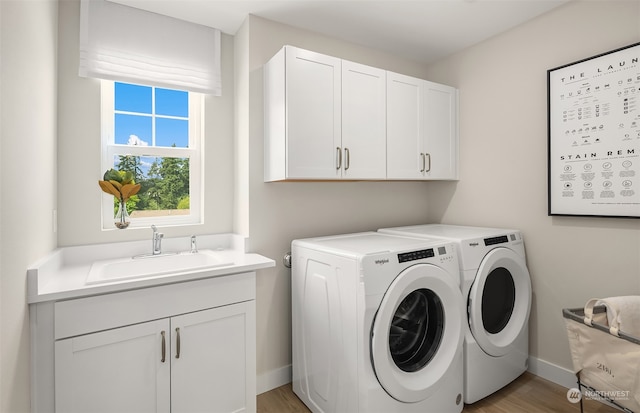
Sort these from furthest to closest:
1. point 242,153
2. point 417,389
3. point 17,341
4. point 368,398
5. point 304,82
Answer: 1. point 242,153
2. point 304,82
3. point 417,389
4. point 368,398
5. point 17,341

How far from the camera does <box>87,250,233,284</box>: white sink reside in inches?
70.2

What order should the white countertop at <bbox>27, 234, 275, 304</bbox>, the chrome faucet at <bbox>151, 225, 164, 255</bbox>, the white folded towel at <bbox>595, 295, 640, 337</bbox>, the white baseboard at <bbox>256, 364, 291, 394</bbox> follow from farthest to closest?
the white baseboard at <bbox>256, 364, 291, 394</bbox>, the chrome faucet at <bbox>151, 225, 164, 255</bbox>, the white folded towel at <bbox>595, 295, 640, 337</bbox>, the white countertop at <bbox>27, 234, 275, 304</bbox>

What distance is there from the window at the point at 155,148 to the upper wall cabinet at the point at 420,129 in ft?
4.61

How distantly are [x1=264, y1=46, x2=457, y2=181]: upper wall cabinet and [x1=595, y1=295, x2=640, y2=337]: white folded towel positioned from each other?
136 centimetres

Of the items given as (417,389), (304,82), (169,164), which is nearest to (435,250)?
(417,389)

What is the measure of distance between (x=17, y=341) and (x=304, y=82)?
1790 millimetres

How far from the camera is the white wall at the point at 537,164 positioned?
1968 millimetres

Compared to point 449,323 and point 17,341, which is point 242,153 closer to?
point 17,341

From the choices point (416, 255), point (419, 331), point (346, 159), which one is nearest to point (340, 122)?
point (346, 159)

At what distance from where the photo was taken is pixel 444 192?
118 inches

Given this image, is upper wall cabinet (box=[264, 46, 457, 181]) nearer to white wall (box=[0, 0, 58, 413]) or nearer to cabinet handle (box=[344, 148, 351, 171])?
cabinet handle (box=[344, 148, 351, 171])

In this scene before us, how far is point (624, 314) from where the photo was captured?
4.99 ft

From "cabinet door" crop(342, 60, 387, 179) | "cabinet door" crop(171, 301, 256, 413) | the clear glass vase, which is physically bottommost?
"cabinet door" crop(171, 301, 256, 413)

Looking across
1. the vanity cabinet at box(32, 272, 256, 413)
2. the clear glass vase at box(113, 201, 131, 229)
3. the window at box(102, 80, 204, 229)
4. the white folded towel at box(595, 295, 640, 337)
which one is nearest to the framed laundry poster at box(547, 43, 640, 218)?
the white folded towel at box(595, 295, 640, 337)
